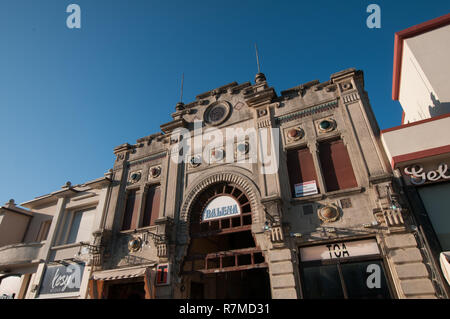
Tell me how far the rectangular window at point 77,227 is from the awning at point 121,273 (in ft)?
13.8

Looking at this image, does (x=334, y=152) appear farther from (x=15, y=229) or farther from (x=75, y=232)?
(x=15, y=229)

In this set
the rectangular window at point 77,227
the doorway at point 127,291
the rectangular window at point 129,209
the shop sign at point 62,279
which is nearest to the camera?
the doorway at point 127,291

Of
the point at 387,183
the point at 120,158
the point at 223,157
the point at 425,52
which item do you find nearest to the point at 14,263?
the point at 120,158

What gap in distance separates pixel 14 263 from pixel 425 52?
27432 mm

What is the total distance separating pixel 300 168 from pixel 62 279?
51.4ft

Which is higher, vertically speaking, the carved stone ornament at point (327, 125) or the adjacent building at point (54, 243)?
the carved stone ornament at point (327, 125)

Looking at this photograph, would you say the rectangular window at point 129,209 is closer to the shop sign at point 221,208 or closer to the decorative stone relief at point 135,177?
the decorative stone relief at point 135,177

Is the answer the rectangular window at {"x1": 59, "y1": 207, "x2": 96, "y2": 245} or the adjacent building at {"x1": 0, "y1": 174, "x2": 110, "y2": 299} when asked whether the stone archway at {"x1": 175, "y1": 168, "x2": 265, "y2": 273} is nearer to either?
the adjacent building at {"x1": 0, "y1": 174, "x2": 110, "y2": 299}

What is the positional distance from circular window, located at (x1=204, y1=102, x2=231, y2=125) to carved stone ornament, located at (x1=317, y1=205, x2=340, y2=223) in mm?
8284

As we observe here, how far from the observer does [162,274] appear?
13.1 meters

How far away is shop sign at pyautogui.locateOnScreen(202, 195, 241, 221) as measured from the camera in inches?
540

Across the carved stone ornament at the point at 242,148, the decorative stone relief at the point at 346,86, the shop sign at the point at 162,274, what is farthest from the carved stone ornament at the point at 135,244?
the decorative stone relief at the point at 346,86

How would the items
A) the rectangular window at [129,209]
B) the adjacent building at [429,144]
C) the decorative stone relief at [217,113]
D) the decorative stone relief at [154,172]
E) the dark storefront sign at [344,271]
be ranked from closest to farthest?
the adjacent building at [429,144] < the dark storefront sign at [344,271] < the rectangular window at [129,209] < the decorative stone relief at [217,113] < the decorative stone relief at [154,172]

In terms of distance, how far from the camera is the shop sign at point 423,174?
9.95 m
